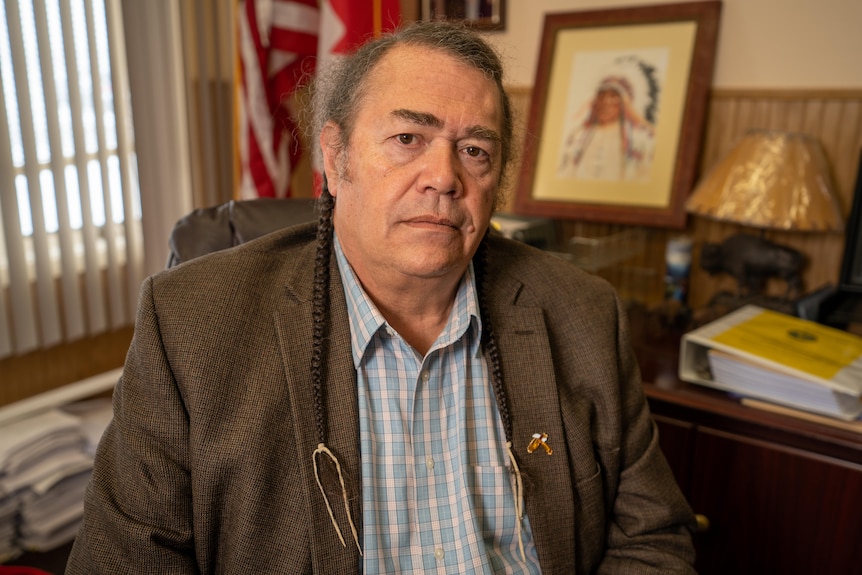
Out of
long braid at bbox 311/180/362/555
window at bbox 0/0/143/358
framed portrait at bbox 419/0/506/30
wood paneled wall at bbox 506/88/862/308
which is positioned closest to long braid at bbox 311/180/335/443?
long braid at bbox 311/180/362/555

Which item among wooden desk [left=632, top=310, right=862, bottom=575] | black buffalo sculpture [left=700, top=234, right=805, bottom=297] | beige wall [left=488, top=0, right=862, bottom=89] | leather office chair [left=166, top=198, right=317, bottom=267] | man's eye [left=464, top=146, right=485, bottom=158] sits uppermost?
beige wall [left=488, top=0, right=862, bottom=89]

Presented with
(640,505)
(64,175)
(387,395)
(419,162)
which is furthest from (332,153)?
(64,175)

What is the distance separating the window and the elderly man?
1.12m

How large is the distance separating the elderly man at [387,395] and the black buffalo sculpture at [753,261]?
921 mm

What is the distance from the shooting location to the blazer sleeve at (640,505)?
48.4 inches

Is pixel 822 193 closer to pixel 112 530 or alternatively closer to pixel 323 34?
pixel 323 34

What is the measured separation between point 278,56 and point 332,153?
51.1 inches

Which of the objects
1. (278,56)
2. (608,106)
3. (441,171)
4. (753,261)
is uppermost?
(278,56)

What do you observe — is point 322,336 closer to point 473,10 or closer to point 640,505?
point 640,505

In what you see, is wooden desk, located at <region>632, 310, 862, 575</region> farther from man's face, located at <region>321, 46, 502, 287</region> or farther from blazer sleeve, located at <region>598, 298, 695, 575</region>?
man's face, located at <region>321, 46, 502, 287</region>

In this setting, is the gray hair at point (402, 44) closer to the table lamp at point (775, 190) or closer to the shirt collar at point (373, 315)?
the shirt collar at point (373, 315)

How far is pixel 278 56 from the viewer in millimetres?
2307

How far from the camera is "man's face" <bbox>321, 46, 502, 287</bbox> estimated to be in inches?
41.4

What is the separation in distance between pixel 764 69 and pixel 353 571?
1770 millimetres
